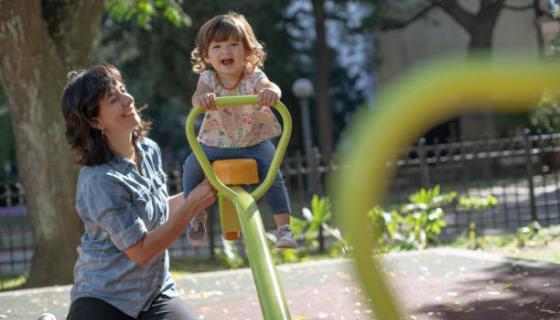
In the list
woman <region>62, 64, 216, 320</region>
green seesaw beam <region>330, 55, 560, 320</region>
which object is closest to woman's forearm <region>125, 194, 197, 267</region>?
woman <region>62, 64, 216, 320</region>

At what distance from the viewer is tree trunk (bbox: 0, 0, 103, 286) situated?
737 centimetres

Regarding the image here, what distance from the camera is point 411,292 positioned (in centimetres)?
525

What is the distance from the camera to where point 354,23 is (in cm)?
2292

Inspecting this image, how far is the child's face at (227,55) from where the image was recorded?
3.28m

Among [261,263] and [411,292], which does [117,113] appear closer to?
[261,263]

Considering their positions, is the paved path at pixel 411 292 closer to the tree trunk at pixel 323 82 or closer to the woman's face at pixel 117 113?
the woman's face at pixel 117 113

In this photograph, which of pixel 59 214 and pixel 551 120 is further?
pixel 551 120

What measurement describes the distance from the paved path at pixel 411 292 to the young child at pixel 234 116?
0.83 metres

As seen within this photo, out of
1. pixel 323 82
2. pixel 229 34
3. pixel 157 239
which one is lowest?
pixel 157 239

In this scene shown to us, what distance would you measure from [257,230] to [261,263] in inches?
6.7

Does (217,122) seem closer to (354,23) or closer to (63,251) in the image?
(63,251)

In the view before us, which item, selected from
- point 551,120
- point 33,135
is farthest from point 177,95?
point 33,135

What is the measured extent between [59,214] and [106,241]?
4.94 metres

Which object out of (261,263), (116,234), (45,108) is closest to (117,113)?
(116,234)
